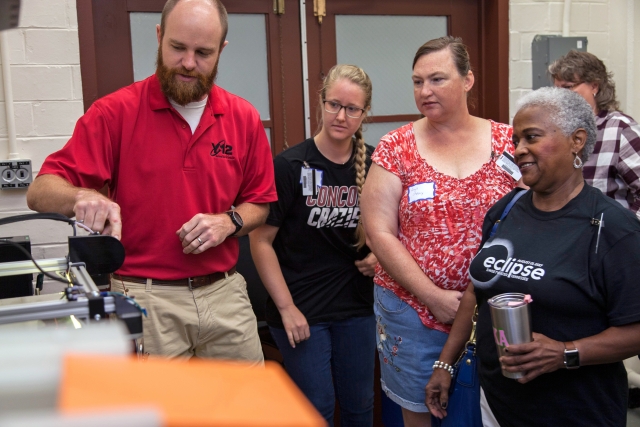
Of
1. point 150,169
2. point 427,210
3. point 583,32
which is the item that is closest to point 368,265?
point 427,210

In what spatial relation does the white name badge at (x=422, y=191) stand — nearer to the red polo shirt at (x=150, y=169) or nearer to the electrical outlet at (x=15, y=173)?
the red polo shirt at (x=150, y=169)

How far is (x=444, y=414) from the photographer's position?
1884 millimetres

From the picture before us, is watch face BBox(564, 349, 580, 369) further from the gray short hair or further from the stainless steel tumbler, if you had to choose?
the gray short hair

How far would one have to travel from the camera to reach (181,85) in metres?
1.80

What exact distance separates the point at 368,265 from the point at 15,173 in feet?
5.13

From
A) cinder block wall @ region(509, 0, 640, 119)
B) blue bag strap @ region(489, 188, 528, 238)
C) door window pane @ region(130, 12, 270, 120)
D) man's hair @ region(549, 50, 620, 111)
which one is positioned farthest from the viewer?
cinder block wall @ region(509, 0, 640, 119)

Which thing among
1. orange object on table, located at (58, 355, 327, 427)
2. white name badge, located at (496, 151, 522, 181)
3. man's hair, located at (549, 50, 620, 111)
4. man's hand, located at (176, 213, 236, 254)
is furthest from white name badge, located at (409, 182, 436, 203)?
orange object on table, located at (58, 355, 327, 427)

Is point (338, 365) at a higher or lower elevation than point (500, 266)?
lower

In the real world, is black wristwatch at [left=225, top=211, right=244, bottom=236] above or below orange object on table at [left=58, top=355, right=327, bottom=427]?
below

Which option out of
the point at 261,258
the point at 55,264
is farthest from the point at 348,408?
the point at 55,264

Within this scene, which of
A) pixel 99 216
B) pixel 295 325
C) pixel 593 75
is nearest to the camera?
pixel 99 216

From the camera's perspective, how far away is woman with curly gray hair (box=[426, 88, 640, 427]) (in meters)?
1.46

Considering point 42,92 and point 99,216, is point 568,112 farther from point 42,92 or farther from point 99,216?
point 42,92

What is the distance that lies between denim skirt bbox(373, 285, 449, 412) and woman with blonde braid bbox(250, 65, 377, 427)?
32 cm
